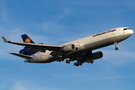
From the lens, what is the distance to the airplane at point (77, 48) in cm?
4569

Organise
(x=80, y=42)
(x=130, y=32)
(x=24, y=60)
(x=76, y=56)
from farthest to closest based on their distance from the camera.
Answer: (x=24, y=60) < (x=76, y=56) < (x=80, y=42) < (x=130, y=32)

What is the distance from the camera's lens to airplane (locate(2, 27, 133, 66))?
45.7 m

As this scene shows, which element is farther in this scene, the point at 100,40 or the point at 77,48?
the point at 77,48

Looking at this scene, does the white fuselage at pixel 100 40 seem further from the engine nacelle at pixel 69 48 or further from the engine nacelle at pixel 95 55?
the engine nacelle at pixel 95 55

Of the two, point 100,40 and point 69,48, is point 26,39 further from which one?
point 100,40

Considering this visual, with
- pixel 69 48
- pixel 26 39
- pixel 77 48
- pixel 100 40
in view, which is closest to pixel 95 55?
pixel 77 48

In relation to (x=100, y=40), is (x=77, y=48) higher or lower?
lower

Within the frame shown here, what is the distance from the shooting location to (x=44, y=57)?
53.8 metres

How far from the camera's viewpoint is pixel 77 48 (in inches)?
1909

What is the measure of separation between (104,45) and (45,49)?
12.9m

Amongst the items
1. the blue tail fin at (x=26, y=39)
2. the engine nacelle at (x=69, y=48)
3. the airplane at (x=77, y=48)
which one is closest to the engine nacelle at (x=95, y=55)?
the airplane at (x=77, y=48)

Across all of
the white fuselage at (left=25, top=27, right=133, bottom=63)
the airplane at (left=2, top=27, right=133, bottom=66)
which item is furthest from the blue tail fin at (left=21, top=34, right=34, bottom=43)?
the white fuselage at (left=25, top=27, right=133, bottom=63)

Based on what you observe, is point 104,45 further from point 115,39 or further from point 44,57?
point 44,57

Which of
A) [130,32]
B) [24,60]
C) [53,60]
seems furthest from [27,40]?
[130,32]
